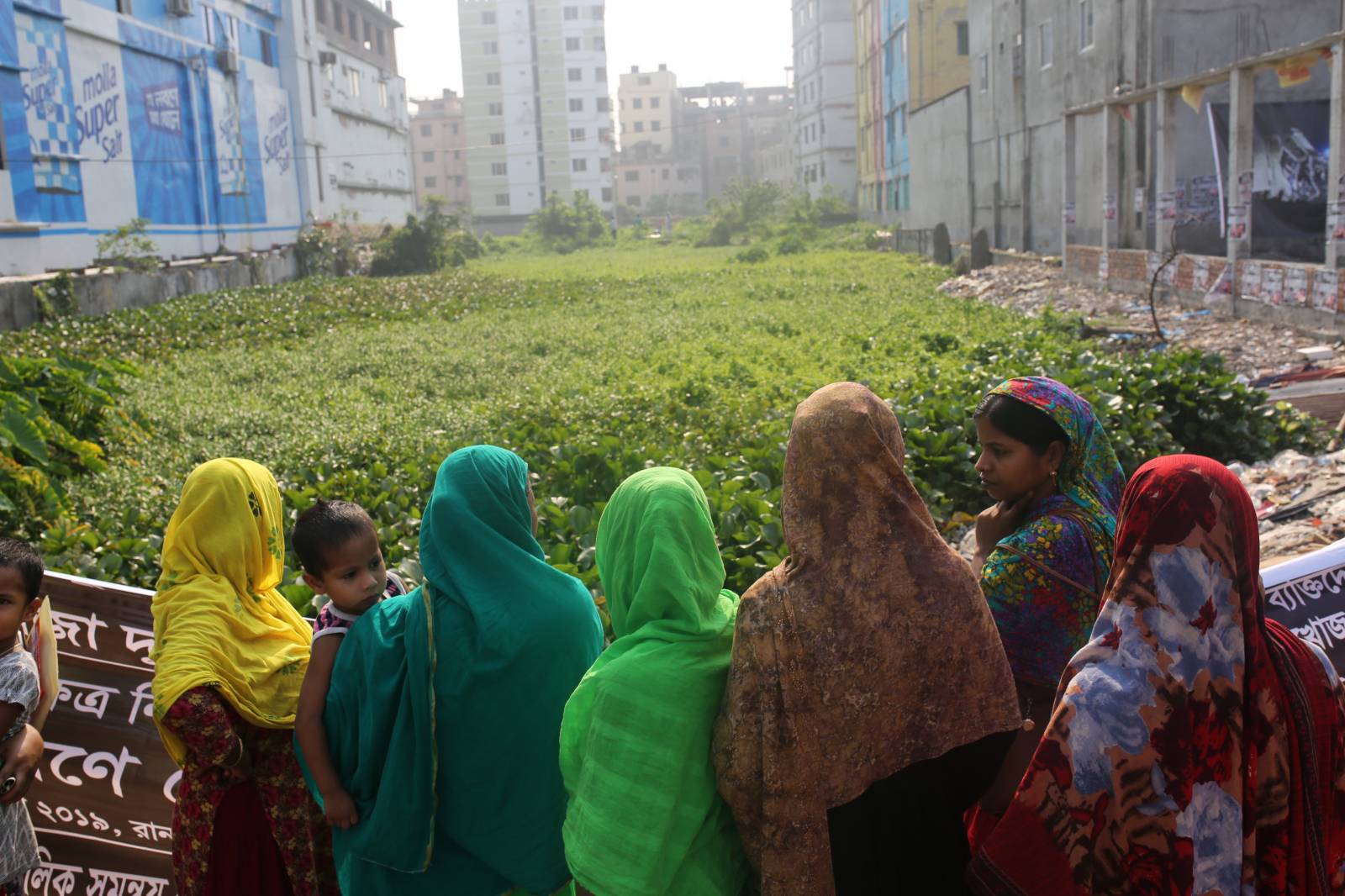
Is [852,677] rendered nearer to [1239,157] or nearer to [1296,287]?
[1296,287]

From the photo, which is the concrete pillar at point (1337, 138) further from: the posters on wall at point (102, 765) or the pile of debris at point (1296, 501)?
the posters on wall at point (102, 765)

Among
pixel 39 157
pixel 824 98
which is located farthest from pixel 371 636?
pixel 824 98

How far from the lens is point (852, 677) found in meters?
2.04

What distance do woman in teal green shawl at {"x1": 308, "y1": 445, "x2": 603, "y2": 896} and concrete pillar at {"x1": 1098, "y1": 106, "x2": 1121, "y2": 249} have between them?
1905cm

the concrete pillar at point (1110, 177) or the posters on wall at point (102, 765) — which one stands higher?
the concrete pillar at point (1110, 177)

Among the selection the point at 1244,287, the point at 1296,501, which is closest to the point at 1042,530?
the point at 1296,501

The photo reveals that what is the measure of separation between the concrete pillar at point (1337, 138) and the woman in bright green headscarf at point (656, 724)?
12265 mm

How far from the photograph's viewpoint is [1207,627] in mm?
1885

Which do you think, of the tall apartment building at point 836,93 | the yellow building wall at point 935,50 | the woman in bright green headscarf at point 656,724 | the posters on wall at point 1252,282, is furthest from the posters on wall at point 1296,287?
the tall apartment building at point 836,93

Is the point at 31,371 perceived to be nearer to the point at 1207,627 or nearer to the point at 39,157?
the point at 1207,627

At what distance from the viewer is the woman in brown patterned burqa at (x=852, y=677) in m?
2.02

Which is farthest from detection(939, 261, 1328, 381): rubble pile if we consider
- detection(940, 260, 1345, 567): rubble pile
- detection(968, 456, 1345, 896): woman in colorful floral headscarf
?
Answer: detection(968, 456, 1345, 896): woman in colorful floral headscarf

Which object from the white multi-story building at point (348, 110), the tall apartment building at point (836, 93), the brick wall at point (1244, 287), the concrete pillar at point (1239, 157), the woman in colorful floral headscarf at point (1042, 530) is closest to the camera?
the woman in colorful floral headscarf at point (1042, 530)

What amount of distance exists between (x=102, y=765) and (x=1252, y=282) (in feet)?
46.5
